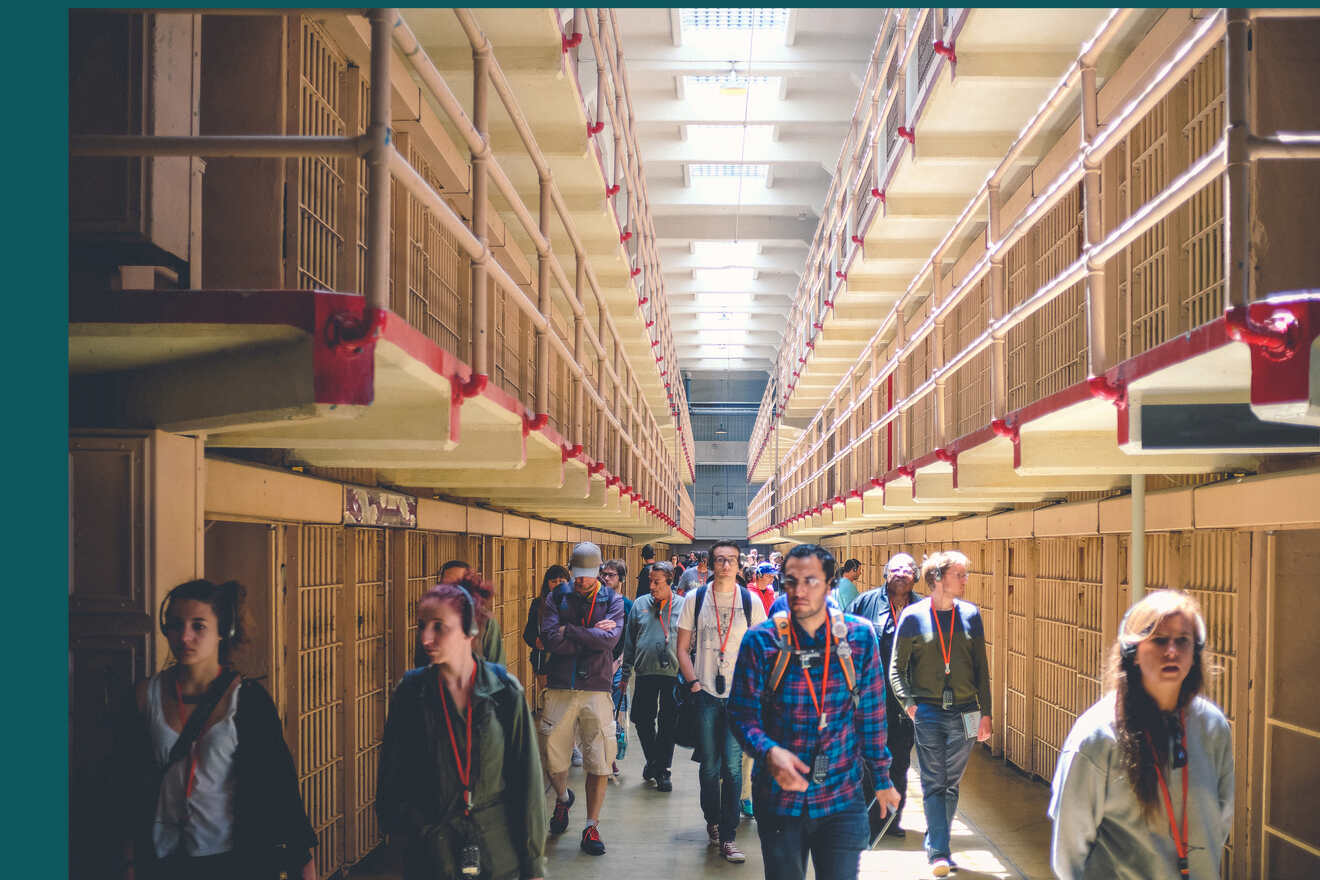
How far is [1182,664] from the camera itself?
111 inches

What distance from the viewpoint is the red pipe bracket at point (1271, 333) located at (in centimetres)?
259

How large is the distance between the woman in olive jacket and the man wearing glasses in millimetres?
2717

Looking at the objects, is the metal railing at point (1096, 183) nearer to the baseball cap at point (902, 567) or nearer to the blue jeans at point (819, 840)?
the baseball cap at point (902, 567)

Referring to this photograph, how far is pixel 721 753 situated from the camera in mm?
6129

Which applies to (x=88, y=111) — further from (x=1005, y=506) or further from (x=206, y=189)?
(x=1005, y=506)

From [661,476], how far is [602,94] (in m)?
11.4

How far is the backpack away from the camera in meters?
3.93

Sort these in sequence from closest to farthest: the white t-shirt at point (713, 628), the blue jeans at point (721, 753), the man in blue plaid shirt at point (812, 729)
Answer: the man in blue plaid shirt at point (812, 729) < the blue jeans at point (721, 753) < the white t-shirt at point (713, 628)

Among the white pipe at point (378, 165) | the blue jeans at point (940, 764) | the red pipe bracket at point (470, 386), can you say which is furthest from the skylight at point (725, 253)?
the white pipe at point (378, 165)

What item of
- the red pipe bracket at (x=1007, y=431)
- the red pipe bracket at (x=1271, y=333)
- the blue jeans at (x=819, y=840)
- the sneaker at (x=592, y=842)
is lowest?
the sneaker at (x=592, y=842)

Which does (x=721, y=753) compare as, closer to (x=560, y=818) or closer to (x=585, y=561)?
(x=560, y=818)

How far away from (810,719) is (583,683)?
2802 mm

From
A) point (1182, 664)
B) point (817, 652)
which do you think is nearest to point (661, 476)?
point (817, 652)

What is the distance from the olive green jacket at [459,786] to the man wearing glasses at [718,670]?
272 cm
